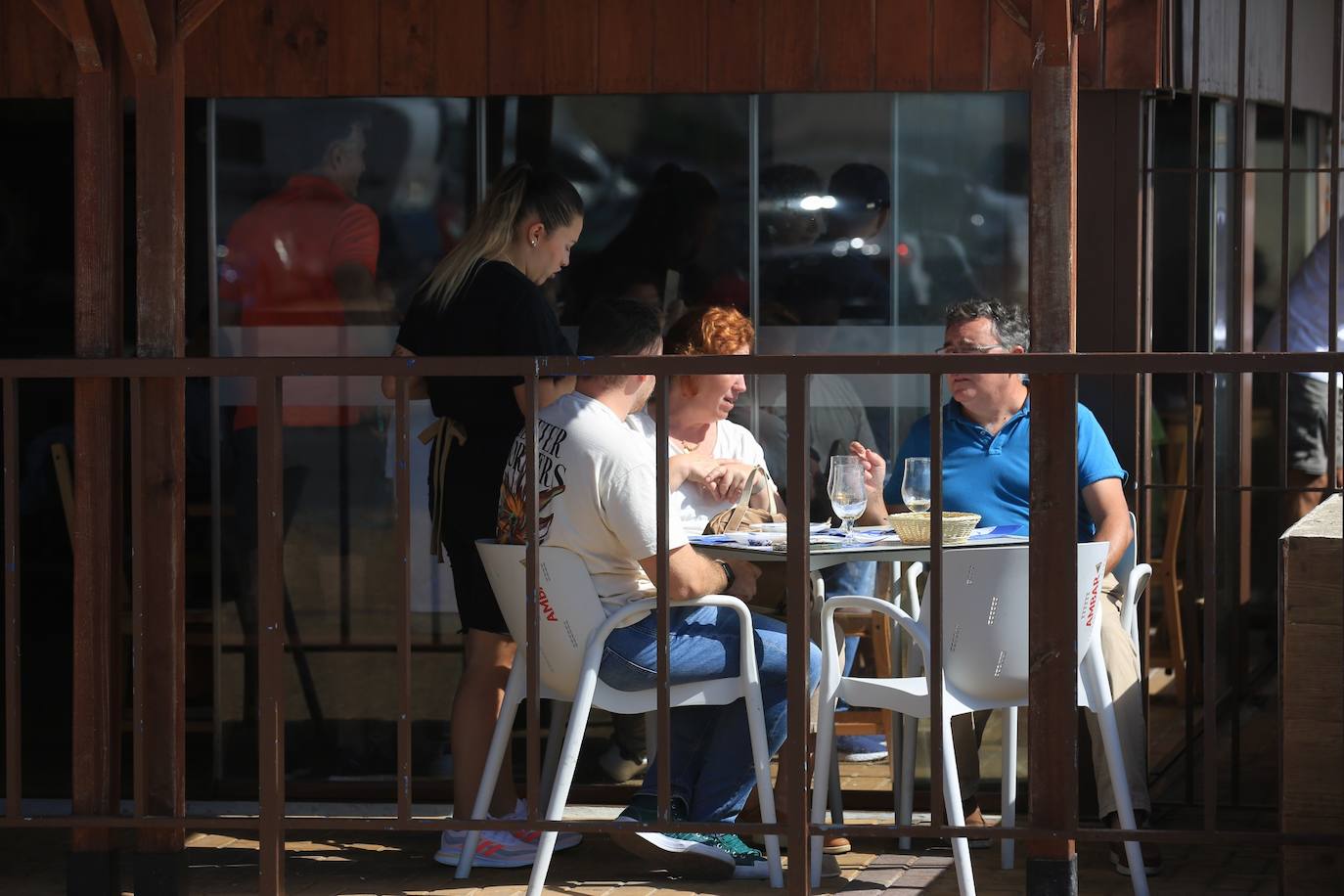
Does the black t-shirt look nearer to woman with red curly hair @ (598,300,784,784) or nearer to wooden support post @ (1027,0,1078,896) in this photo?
woman with red curly hair @ (598,300,784,784)

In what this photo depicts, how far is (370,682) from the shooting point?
202 inches

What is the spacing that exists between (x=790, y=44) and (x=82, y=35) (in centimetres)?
194

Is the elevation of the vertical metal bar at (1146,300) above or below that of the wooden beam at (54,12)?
below

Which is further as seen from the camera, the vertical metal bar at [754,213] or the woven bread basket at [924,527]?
the vertical metal bar at [754,213]

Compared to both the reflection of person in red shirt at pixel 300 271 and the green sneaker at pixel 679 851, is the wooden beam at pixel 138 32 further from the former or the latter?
the green sneaker at pixel 679 851

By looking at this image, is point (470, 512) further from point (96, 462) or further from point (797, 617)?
point (797, 617)

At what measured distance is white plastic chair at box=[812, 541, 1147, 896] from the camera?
12.0ft

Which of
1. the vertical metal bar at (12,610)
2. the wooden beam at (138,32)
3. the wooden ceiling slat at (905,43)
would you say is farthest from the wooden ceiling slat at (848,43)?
the vertical metal bar at (12,610)

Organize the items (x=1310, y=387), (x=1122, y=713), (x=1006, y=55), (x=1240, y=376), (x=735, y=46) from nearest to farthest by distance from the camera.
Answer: (x=1122, y=713)
(x=1006, y=55)
(x=735, y=46)
(x=1240, y=376)
(x=1310, y=387)

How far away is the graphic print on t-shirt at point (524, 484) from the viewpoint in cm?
380

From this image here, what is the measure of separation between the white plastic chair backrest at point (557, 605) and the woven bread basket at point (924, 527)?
2.33ft

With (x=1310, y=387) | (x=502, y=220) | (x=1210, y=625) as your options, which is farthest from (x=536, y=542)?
(x=1310, y=387)

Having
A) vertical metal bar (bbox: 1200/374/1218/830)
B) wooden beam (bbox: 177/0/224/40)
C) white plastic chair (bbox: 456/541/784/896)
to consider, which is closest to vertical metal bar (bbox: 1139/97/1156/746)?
vertical metal bar (bbox: 1200/374/1218/830)

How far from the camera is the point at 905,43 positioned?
478 centimetres
